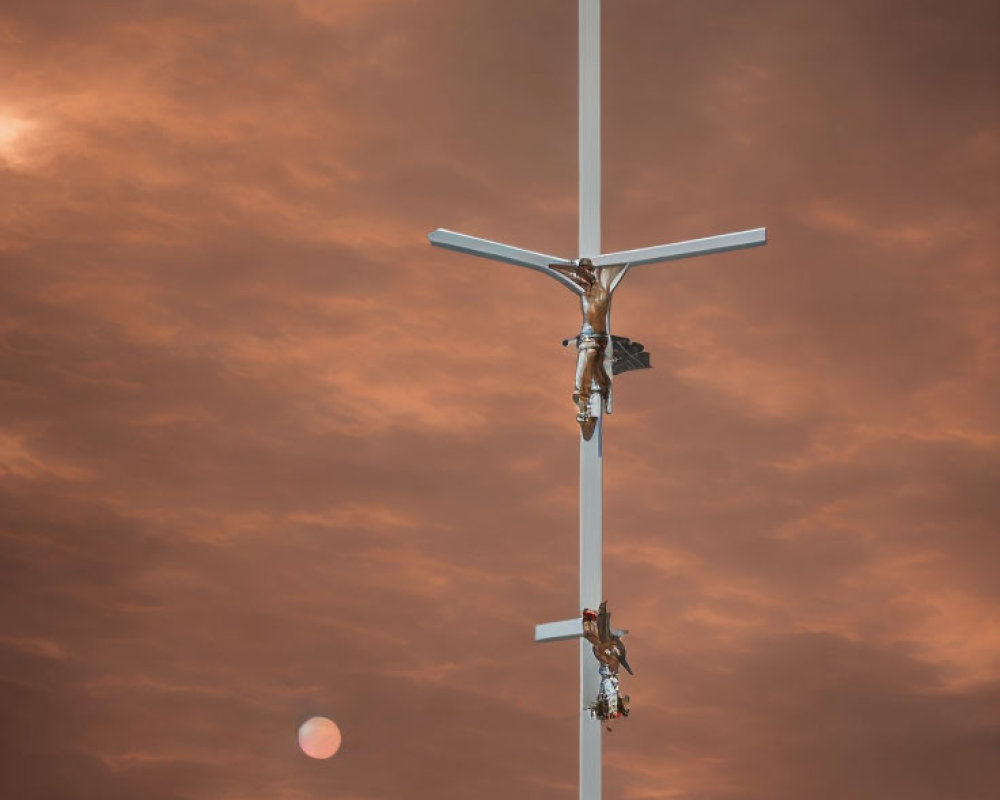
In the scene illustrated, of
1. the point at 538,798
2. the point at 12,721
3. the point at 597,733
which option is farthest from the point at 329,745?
the point at 597,733

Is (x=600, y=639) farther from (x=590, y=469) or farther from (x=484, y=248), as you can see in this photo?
(x=484, y=248)

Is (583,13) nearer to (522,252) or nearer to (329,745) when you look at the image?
(522,252)

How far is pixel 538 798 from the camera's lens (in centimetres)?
779

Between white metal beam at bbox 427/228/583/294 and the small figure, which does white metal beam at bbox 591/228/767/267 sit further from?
the small figure

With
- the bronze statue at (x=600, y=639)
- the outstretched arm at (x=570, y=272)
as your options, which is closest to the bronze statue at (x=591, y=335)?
the outstretched arm at (x=570, y=272)

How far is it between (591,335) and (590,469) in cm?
40

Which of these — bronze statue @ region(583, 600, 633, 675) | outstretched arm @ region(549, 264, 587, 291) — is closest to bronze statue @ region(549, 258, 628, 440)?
outstretched arm @ region(549, 264, 587, 291)

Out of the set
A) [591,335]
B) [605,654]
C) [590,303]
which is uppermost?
[590,303]

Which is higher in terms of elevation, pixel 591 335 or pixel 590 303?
pixel 590 303

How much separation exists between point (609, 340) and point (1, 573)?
3940mm

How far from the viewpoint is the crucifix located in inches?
202

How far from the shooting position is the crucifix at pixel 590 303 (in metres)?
5.13

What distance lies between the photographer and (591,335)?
207 inches

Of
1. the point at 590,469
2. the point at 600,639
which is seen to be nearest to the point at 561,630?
the point at 600,639
